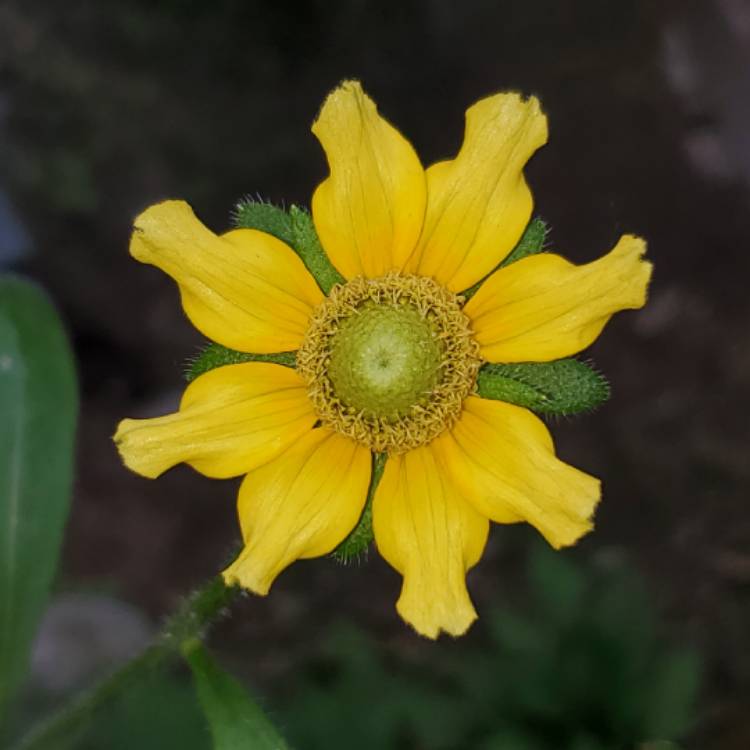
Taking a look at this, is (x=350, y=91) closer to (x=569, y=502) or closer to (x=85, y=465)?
(x=569, y=502)

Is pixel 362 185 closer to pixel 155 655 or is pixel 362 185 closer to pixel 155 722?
pixel 155 655

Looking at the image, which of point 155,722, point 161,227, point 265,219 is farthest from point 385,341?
point 155,722

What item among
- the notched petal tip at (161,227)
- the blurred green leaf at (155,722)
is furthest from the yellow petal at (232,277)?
the blurred green leaf at (155,722)

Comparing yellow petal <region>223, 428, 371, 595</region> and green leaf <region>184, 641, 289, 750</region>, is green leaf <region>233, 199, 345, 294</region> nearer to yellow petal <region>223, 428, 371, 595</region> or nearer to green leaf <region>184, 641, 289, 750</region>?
yellow petal <region>223, 428, 371, 595</region>

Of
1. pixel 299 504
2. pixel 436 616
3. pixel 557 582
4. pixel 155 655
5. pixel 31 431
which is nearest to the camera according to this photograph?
pixel 436 616

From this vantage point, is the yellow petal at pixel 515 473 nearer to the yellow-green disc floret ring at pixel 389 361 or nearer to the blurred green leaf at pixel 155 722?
the yellow-green disc floret ring at pixel 389 361

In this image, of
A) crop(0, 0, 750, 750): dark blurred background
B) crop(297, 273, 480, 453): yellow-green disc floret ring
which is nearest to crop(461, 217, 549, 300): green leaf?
crop(297, 273, 480, 453): yellow-green disc floret ring
